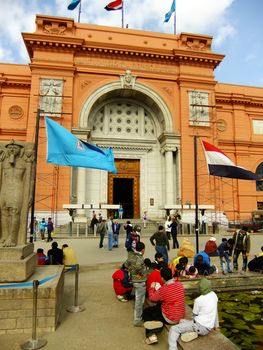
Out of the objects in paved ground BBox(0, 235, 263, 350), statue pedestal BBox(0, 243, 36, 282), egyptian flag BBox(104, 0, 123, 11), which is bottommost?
paved ground BBox(0, 235, 263, 350)

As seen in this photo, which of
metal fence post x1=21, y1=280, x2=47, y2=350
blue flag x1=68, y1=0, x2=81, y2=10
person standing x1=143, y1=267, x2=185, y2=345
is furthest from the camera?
blue flag x1=68, y1=0, x2=81, y2=10

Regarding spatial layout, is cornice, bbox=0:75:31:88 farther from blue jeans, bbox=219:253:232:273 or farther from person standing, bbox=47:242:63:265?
blue jeans, bbox=219:253:232:273

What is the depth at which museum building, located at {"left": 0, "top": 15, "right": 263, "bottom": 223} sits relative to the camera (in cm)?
1941

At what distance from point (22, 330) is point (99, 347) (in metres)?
1.25

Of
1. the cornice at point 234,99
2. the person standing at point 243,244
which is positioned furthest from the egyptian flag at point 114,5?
the person standing at point 243,244

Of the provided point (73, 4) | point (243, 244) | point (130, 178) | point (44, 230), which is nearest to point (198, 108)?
point (130, 178)

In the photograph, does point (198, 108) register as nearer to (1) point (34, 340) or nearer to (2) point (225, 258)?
(2) point (225, 258)

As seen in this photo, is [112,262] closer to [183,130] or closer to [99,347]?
[99,347]

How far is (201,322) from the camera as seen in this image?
3654 mm

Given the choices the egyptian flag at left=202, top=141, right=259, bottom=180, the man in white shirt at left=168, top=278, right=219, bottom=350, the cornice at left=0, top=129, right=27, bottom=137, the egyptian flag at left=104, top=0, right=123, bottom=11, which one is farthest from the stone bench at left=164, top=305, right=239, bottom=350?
the egyptian flag at left=104, top=0, right=123, bottom=11

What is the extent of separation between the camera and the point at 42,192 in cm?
1844

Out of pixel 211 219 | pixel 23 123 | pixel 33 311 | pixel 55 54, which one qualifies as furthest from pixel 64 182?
pixel 33 311

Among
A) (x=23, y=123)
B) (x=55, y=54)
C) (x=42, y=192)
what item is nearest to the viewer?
(x=42, y=192)

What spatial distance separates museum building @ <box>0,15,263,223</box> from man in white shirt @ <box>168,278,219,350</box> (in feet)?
49.3
